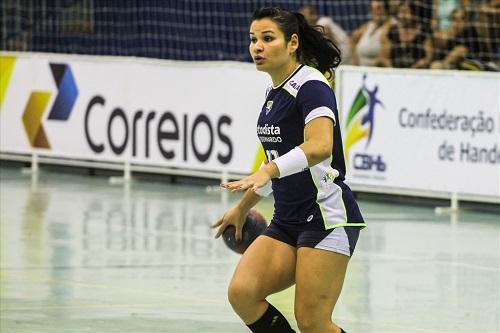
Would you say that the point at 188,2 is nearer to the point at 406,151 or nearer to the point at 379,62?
the point at 379,62

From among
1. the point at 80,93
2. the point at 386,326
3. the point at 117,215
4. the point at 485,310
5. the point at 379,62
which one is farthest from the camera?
the point at 80,93

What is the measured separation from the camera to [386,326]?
32.9ft

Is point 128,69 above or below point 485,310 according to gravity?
above

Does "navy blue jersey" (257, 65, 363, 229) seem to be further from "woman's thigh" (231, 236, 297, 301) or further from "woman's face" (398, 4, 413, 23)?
"woman's face" (398, 4, 413, 23)

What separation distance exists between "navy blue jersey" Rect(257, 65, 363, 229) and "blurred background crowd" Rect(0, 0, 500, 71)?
10.6 metres

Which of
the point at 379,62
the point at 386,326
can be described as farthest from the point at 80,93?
the point at 386,326

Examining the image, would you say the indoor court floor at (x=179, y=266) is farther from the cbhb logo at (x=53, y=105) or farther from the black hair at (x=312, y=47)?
the black hair at (x=312, y=47)

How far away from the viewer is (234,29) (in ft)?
75.5

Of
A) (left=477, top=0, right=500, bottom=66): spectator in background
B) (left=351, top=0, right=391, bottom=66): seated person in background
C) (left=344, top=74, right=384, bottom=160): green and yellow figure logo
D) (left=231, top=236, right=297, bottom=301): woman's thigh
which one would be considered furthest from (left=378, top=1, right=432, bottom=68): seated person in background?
(left=231, top=236, right=297, bottom=301): woman's thigh

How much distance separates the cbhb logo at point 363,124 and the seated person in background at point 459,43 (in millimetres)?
1329

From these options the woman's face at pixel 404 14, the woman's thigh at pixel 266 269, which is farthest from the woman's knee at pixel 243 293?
the woman's face at pixel 404 14

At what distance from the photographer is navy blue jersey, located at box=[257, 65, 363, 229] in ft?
24.1

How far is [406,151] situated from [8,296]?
7.38 m

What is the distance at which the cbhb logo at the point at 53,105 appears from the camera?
2083cm
